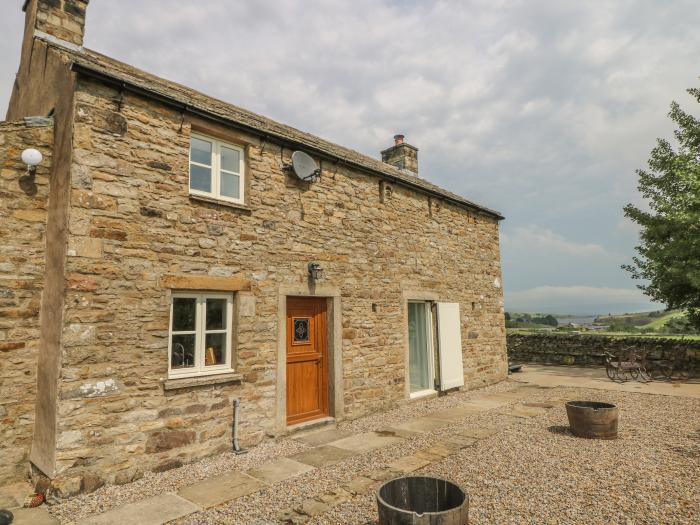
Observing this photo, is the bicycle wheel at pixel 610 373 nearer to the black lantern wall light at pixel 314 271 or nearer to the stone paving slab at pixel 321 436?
the stone paving slab at pixel 321 436

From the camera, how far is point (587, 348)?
51.9 ft

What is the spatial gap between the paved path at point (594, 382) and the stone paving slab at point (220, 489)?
930 cm

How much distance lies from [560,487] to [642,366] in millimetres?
9958

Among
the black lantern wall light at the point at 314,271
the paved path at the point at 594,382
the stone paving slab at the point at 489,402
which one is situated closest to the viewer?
the black lantern wall light at the point at 314,271

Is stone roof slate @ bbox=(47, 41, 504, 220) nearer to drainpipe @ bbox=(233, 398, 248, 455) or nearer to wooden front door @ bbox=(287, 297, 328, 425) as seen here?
wooden front door @ bbox=(287, 297, 328, 425)

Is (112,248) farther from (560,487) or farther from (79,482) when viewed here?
(560,487)

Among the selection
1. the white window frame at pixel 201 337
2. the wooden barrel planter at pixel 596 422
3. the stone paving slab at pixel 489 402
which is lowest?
the stone paving slab at pixel 489 402

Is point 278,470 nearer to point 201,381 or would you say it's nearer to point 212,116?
point 201,381

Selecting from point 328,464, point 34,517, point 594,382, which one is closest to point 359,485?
point 328,464

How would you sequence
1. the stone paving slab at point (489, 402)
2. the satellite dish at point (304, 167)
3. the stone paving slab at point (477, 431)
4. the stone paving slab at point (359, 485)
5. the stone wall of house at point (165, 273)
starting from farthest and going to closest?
the stone paving slab at point (489, 402)
the satellite dish at point (304, 167)
the stone paving slab at point (477, 431)
the stone wall of house at point (165, 273)
the stone paving slab at point (359, 485)

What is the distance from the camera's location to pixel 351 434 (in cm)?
680

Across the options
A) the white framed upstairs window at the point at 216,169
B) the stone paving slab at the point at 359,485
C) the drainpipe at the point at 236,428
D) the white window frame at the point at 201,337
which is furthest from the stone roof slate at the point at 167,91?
the stone paving slab at the point at 359,485

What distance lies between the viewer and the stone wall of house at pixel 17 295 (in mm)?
4945

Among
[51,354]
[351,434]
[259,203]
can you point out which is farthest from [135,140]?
[351,434]
